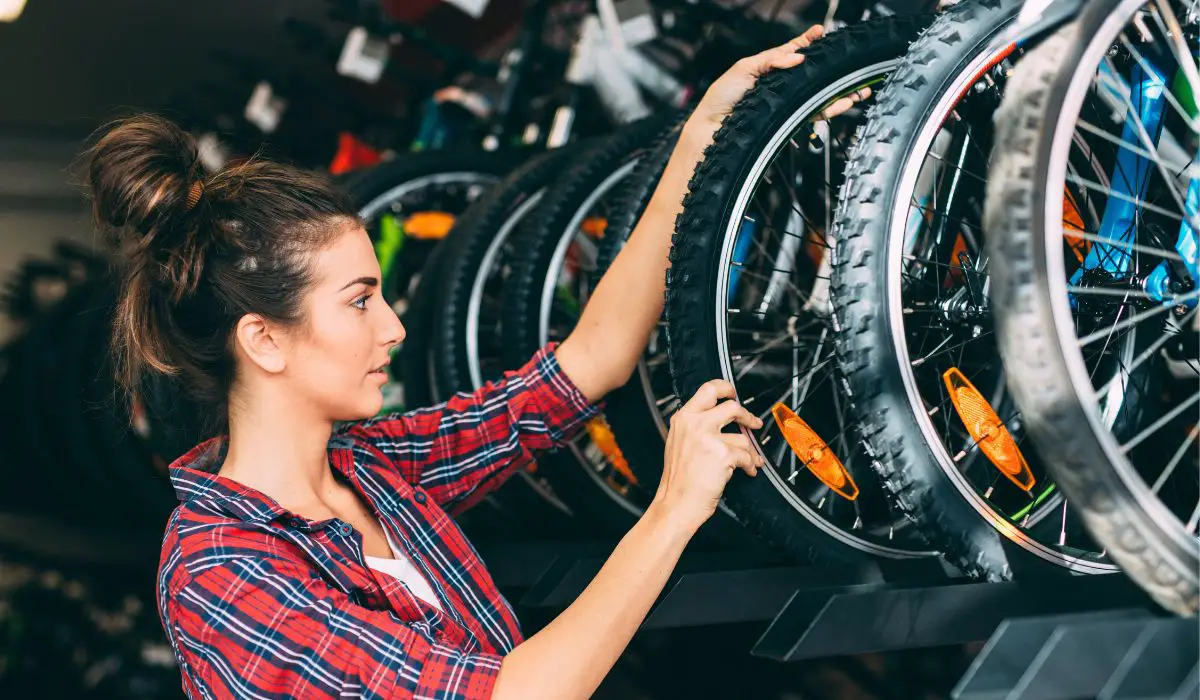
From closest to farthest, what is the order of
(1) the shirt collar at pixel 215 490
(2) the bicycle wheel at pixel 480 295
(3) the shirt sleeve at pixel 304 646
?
(3) the shirt sleeve at pixel 304 646 → (1) the shirt collar at pixel 215 490 → (2) the bicycle wheel at pixel 480 295

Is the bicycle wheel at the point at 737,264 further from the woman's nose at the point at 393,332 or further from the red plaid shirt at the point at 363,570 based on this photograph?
the woman's nose at the point at 393,332

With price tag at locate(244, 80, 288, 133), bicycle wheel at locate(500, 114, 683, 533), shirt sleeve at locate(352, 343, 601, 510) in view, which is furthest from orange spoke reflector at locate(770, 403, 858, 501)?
price tag at locate(244, 80, 288, 133)

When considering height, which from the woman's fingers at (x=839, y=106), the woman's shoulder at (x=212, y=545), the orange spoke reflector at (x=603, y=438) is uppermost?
the woman's fingers at (x=839, y=106)

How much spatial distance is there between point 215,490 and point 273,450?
11 cm

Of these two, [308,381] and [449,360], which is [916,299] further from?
[449,360]

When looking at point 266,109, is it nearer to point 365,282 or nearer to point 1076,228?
point 365,282

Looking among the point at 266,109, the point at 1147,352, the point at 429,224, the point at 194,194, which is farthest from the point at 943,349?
the point at 266,109

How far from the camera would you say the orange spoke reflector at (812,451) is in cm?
145

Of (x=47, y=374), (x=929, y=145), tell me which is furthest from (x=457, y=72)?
(x=929, y=145)

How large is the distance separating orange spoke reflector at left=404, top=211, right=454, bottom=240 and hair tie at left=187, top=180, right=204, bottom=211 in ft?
5.07

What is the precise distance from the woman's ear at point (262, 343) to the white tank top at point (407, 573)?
0.87 feet

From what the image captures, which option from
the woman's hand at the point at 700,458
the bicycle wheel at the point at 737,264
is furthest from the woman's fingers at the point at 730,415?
the bicycle wheel at the point at 737,264

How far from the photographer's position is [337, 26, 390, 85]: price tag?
11.9 ft

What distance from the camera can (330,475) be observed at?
1.48 m
